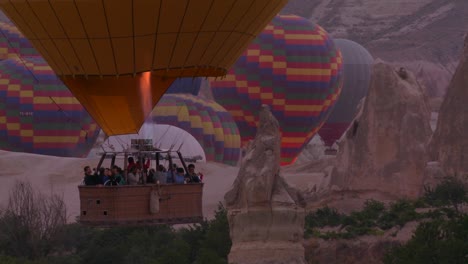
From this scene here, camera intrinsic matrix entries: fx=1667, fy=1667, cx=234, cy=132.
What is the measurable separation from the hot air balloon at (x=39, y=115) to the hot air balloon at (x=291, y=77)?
5278mm

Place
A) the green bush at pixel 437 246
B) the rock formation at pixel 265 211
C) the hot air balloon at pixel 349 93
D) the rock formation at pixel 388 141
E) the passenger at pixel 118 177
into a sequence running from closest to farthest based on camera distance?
the passenger at pixel 118 177 → the green bush at pixel 437 246 → the rock formation at pixel 265 211 → the rock formation at pixel 388 141 → the hot air balloon at pixel 349 93

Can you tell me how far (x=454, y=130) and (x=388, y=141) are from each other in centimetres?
149

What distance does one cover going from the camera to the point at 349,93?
6147 cm

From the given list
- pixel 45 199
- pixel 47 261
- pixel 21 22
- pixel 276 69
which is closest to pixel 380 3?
pixel 276 69

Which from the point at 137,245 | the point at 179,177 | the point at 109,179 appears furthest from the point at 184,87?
the point at 109,179

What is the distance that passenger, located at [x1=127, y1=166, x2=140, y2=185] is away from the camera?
2047 cm

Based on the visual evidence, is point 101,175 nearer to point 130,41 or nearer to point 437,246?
point 130,41

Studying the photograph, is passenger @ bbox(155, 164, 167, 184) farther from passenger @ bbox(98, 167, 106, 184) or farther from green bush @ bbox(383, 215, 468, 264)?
green bush @ bbox(383, 215, 468, 264)

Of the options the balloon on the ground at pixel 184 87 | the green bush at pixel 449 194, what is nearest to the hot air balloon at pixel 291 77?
the balloon on the ground at pixel 184 87

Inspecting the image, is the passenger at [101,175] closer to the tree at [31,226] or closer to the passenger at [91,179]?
the passenger at [91,179]

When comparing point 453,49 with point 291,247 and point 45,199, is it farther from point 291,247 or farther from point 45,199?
point 291,247

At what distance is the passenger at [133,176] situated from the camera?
20469 millimetres

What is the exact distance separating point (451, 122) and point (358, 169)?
2346mm

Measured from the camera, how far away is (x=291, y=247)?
29406 millimetres
